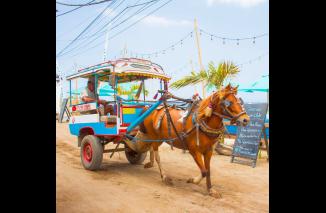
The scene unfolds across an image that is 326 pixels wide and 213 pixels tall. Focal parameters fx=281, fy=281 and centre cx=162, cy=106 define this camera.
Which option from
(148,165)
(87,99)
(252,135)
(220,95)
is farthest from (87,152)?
(252,135)

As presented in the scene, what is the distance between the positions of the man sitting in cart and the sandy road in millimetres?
1676

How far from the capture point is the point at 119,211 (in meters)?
4.59

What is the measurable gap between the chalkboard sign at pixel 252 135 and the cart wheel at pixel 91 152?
4274 millimetres

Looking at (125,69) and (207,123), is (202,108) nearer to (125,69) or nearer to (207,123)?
(207,123)

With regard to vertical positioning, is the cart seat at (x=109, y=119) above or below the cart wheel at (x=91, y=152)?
above

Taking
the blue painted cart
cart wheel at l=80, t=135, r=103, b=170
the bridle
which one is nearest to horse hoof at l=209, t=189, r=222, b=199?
the bridle

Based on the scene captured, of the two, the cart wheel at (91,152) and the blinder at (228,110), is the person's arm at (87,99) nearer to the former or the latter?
the cart wheel at (91,152)

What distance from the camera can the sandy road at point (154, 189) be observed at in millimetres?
4824

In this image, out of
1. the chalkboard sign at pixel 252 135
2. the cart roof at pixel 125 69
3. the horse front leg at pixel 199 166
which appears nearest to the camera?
the horse front leg at pixel 199 166

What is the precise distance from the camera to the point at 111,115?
7484 mm

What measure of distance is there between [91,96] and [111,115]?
0.97 m

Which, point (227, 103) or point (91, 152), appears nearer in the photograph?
point (227, 103)

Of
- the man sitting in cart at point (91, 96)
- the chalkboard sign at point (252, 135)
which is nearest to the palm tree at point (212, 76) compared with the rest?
the chalkboard sign at point (252, 135)

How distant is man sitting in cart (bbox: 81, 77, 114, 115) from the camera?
7658mm
